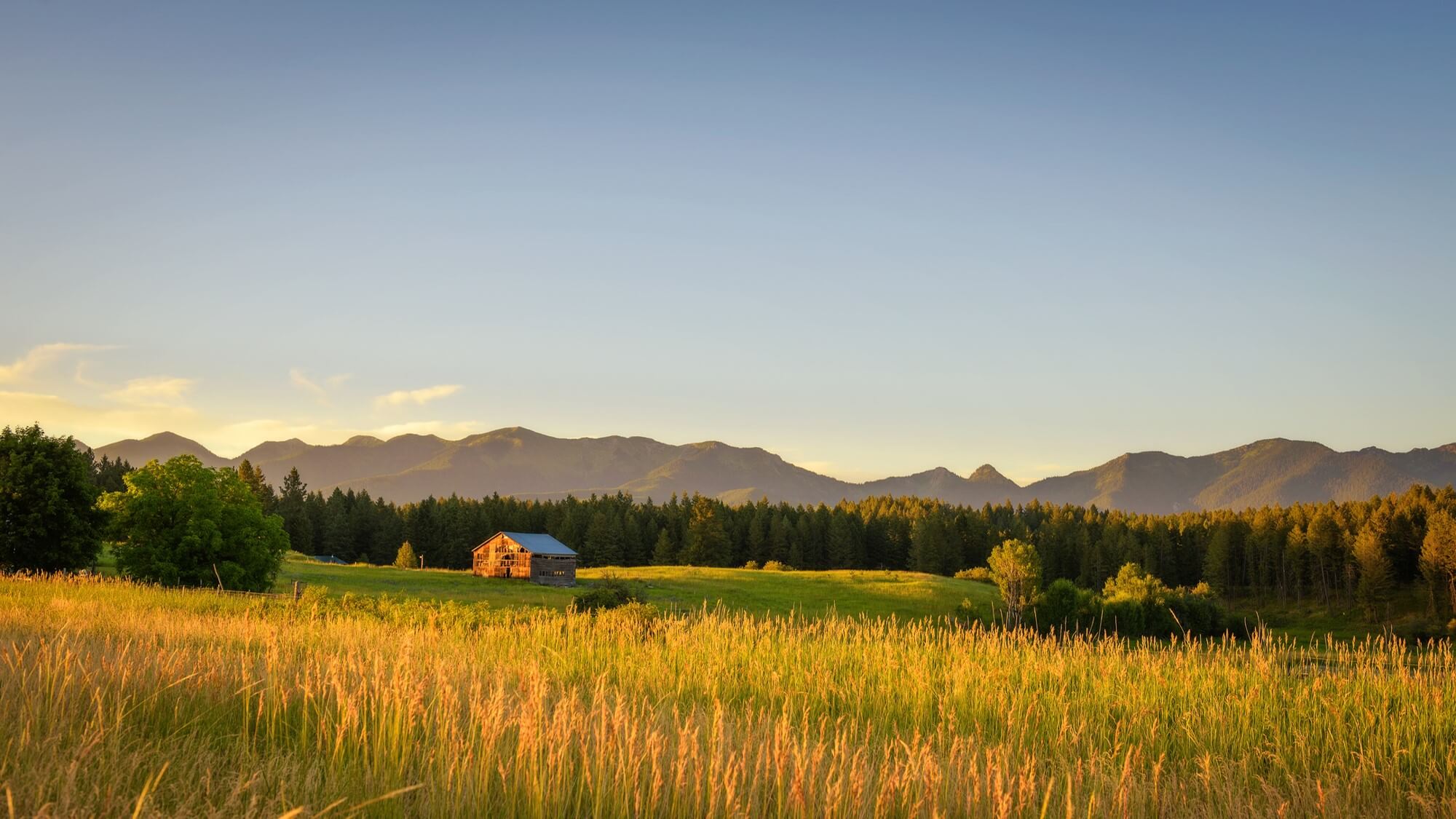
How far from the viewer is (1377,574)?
9706cm

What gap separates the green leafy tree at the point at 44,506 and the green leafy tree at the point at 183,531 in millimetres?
2899

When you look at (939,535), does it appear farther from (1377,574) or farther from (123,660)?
(123,660)

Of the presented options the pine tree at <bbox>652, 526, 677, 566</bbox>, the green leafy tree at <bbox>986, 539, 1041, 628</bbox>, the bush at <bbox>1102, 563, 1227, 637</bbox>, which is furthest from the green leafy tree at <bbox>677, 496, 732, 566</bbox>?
the bush at <bbox>1102, 563, 1227, 637</bbox>

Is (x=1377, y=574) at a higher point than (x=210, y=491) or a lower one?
lower

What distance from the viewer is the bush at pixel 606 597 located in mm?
25156

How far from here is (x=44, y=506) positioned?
123ft

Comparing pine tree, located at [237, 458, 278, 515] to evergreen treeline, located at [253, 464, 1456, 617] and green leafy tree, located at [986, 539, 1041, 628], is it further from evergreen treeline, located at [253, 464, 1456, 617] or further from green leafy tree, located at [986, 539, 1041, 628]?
green leafy tree, located at [986, 539, 1041, 628]

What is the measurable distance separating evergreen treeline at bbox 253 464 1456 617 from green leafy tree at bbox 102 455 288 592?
252 ft

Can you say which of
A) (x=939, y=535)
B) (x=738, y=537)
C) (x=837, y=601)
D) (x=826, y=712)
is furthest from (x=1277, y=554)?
(x=826, y=712)

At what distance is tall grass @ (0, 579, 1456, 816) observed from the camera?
4.06m

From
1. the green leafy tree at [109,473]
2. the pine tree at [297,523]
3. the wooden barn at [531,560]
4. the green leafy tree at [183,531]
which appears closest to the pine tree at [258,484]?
the pine tree at [297,523]

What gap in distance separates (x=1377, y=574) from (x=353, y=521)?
425ft

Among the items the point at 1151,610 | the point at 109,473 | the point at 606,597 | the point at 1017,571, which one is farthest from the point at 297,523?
the point at 606,597

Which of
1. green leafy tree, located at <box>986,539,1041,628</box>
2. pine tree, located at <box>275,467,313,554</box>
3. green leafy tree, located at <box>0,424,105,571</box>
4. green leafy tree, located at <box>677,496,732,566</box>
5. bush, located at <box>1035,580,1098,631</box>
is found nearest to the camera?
green leafy tree, located at <box>0,424,105,571</box>
